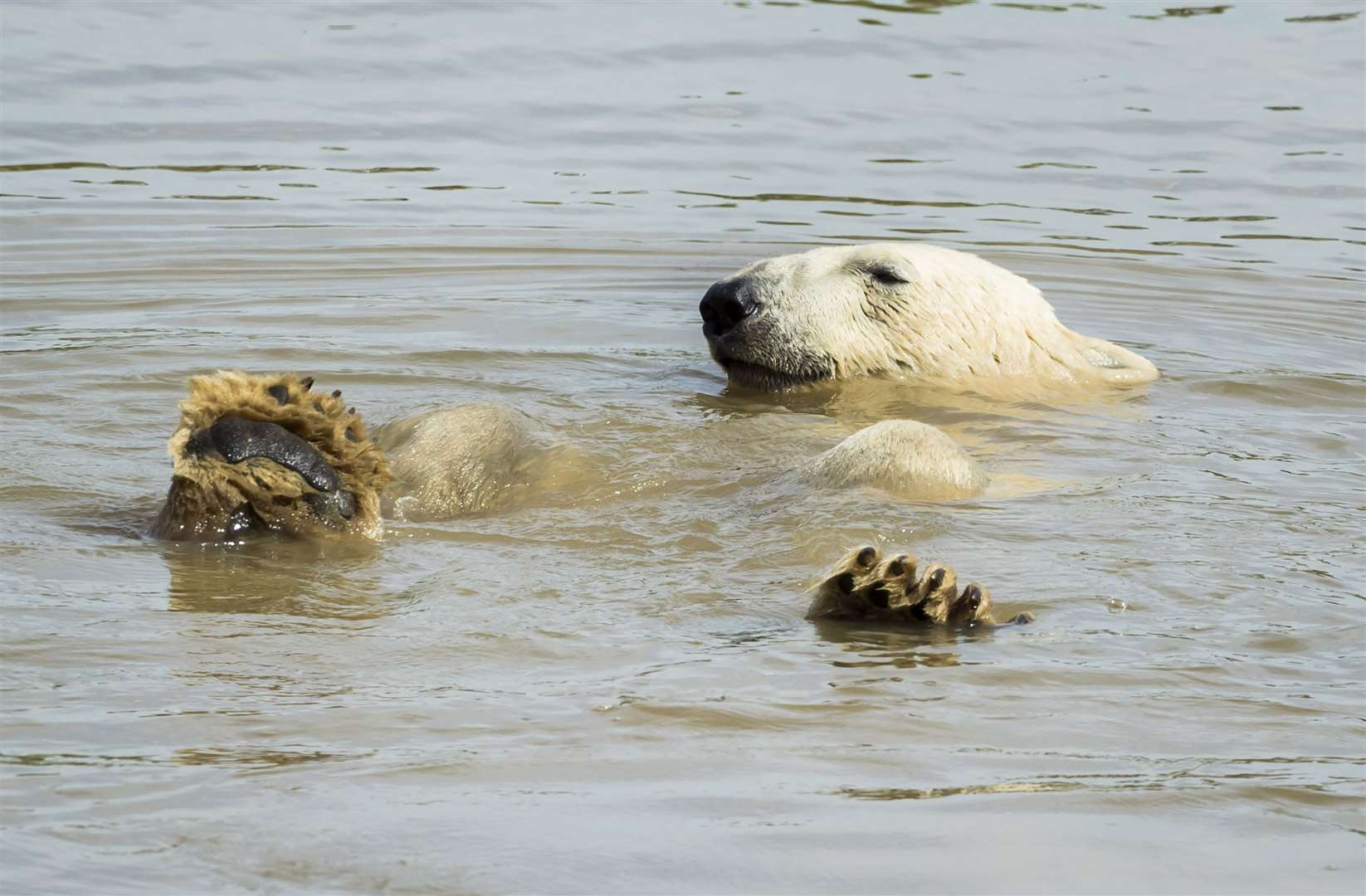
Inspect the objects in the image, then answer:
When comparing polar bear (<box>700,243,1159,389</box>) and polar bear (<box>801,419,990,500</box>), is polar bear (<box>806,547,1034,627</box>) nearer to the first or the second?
polar bear (<box>801,419,990,500</box>)

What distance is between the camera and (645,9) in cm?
1775

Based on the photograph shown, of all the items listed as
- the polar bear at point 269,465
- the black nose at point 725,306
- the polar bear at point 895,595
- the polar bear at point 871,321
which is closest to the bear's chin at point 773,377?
the polar bear at point 871,321

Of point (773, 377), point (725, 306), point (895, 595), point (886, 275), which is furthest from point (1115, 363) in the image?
point (895, 595)

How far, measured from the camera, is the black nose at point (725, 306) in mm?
7781

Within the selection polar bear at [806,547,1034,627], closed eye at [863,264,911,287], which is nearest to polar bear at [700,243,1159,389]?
closed eye at [863,264,911,287]

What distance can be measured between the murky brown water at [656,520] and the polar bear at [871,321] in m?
0.17

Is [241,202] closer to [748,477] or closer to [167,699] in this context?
[748,477]

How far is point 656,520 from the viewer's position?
19.1ft

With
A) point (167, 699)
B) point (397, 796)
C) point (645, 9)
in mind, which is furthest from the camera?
point (645, 9)

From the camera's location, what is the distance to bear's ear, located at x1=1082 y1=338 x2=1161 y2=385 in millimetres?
8180

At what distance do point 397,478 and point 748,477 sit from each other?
46.4 inches

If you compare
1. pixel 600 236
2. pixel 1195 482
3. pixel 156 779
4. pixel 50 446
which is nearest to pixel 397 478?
pixel 50 446

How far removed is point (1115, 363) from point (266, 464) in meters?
4.47

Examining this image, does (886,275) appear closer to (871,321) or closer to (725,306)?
(871,321)
